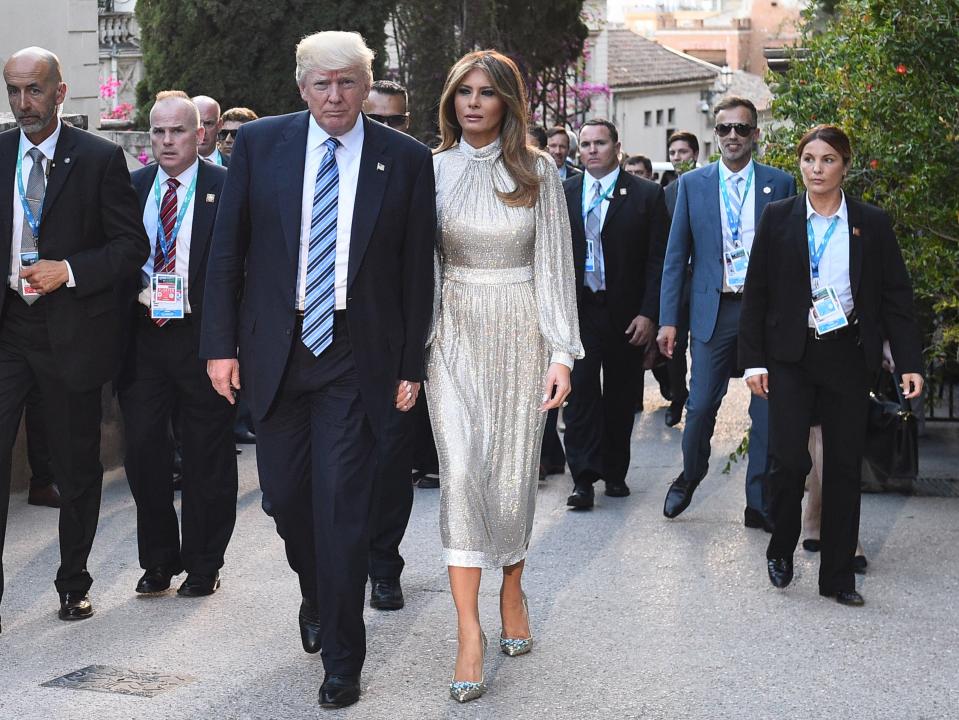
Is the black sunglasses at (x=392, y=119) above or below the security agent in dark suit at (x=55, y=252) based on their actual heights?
above

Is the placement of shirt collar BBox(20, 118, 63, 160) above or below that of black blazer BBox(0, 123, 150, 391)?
A: above

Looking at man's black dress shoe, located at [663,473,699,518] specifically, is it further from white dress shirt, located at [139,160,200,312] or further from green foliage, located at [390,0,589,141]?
green foliage, located at [390,0,589,141]

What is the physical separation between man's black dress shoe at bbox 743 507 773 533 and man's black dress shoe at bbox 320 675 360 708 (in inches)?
137

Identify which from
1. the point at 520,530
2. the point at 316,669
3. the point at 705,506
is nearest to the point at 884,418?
the point at 705,506

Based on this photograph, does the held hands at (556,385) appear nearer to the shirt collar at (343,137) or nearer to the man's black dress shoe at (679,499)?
the shirt collar at (343,137)

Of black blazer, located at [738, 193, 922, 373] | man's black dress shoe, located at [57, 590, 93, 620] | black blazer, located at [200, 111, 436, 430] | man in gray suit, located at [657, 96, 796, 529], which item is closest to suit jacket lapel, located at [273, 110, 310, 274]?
black blazer, located at [200, 111, 436, 430]

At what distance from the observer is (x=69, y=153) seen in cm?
639

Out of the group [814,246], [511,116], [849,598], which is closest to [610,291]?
[814,246]

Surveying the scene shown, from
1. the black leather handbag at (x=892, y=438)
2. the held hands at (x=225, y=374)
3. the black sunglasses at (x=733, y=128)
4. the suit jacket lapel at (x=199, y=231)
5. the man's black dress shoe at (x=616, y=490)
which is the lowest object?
the man's black dress shoe at (x=616, y=490)

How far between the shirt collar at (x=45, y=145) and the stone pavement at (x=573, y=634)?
1.88 metres

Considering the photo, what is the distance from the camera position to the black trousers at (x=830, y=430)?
6.80m

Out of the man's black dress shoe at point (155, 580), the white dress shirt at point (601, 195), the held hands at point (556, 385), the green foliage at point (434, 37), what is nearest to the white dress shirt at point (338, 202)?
the held hands at point (556, 385)

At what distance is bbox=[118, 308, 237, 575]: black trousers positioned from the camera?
6.94m

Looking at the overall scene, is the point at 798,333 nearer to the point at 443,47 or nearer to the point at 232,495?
the point at 232,495
